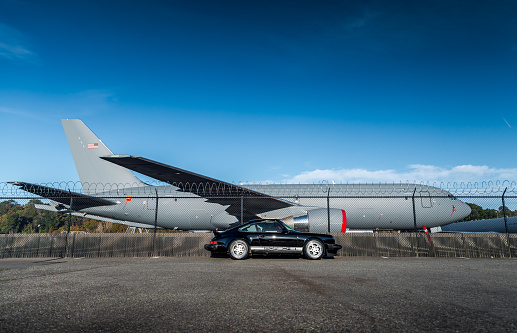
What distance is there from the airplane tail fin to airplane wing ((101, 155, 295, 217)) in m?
5.33

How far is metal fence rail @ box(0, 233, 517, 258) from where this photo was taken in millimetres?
12438

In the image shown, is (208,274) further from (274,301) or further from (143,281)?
(274,301)

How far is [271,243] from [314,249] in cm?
143

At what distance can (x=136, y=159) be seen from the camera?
43.7 feet

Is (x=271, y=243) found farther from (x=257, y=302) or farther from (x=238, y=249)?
(x=257, y=302)

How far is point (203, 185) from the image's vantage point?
16641 mm

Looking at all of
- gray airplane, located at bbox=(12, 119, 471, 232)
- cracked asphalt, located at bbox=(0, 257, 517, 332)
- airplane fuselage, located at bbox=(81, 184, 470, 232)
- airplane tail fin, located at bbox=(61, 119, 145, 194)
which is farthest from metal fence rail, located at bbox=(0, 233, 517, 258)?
airplane tail fin, located at bbox=(61, 119, 145, 194)

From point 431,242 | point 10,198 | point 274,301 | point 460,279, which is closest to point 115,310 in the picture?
point 274,301

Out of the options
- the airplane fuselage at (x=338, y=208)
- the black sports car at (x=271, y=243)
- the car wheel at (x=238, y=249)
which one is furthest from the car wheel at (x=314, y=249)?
the airplane fuselage at (x=338, y=208)

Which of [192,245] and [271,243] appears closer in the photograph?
[271,243]

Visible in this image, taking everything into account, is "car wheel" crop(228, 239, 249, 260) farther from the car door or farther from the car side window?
the car side window

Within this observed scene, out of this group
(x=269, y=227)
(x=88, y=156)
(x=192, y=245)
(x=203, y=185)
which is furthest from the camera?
(x=88, y=156)

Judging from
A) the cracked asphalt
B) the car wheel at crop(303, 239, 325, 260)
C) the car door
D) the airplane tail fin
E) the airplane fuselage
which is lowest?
the cracked asphalt

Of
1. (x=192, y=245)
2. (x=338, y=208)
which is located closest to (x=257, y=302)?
(x=192, y=245)
